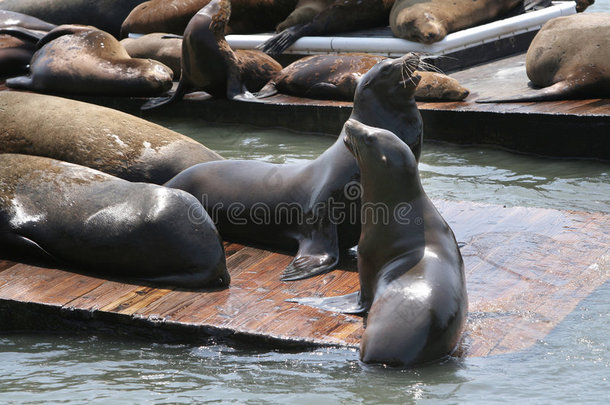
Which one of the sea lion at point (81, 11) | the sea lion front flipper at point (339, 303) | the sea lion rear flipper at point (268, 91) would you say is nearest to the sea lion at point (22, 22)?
the sea lion at point (81, 11)

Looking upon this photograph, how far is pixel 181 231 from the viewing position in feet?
15.4

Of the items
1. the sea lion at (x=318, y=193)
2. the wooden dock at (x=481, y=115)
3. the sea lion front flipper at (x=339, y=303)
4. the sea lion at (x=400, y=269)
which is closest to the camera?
the sea lion at (x=400, y=269)

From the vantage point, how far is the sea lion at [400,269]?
A: 3736 mm

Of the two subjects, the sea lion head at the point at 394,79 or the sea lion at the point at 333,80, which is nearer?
the sea lion head at the point at 394,79

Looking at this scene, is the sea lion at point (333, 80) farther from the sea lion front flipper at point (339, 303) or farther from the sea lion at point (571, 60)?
the sea lion front flipper at point (339, 303)

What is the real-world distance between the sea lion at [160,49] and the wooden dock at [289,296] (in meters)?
5.84

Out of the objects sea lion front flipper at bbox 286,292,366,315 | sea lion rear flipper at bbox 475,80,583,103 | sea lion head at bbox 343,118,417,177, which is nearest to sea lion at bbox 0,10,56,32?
sea lion rear flipper at bbox 475,80,583,103

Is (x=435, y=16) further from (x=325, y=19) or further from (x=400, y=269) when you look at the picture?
(x=400, y=269)

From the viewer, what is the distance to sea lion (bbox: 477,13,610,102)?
815 cm

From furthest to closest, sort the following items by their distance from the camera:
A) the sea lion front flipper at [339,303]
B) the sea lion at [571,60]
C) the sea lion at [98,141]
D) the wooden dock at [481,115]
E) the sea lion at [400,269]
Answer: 1. the sea lion at [571,60]
2. the wooden dock at [481,115]
3. the sea lion at [98,141]
4. the sea lion front flipper at [339,303]
5. the sea lion at [400,269]

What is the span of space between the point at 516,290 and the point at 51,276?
2.36m

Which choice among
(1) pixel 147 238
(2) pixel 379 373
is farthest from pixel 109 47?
(2) pixel 379 373

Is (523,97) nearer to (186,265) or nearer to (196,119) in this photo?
(196,119)

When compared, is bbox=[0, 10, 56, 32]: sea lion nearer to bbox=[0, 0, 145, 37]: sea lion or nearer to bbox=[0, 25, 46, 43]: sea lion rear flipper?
bbox=[0, 0, 145, 37]: sea lion
